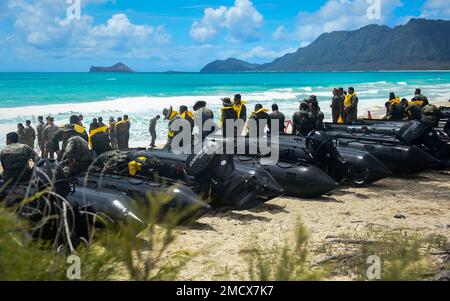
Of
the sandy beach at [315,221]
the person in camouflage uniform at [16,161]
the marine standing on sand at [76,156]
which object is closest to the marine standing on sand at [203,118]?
the sandy beach at [315,221]

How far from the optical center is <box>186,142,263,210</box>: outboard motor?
7.31 meters

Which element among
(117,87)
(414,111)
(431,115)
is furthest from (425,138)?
(117,87)

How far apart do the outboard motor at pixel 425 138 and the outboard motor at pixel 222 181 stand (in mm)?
4936

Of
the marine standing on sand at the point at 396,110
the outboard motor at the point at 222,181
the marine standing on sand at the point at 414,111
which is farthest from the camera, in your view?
the marine standing on sand at the point at 396,110

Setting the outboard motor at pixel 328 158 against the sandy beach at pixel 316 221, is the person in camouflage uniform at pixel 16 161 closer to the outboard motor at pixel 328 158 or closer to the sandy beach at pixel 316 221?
the sandy beach at pixel 316 221

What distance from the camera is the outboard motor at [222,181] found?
24.0ft

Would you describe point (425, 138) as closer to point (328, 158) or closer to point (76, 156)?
point (328, 158)

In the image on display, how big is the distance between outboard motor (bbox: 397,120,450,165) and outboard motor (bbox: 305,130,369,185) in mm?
2014

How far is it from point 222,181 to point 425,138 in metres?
5.74

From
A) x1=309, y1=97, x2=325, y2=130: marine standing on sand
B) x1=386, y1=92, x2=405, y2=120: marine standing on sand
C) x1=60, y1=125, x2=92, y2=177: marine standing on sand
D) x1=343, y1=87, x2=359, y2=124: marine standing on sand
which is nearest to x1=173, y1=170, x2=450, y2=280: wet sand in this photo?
x1=60, y1=125, x2=92, y2=177: marine standing on sand

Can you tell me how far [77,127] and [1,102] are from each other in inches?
1423

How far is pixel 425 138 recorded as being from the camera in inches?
428

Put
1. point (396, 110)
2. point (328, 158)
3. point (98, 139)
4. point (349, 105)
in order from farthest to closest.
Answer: point (349, 105) < point (396, 110) < point (328, 158) < point (98, 139)
